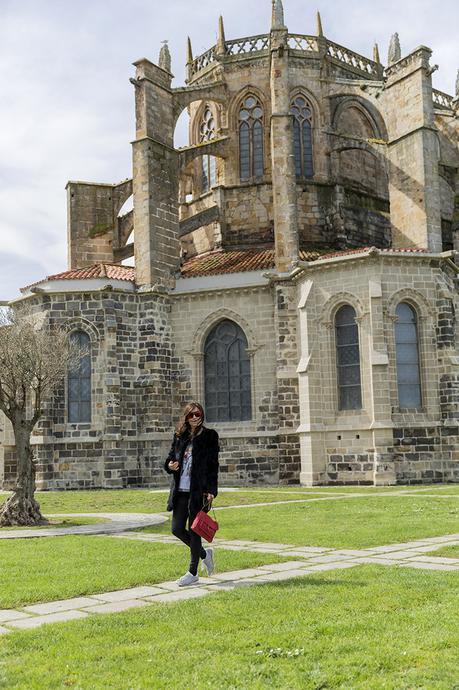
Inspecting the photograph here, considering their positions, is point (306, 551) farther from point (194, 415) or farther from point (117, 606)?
point (117, 606)

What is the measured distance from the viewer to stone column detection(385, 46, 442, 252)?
25328mm

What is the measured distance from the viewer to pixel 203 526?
738 cm

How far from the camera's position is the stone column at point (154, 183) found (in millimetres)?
26422

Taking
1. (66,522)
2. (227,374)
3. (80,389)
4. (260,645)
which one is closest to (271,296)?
(227,374)

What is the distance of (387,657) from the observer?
14.9 feet

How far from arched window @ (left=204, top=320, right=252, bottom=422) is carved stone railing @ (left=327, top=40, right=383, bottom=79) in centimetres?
1408

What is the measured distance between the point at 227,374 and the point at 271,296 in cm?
314

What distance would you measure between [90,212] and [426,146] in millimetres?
13473

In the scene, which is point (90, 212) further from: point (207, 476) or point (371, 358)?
point (207, 476)

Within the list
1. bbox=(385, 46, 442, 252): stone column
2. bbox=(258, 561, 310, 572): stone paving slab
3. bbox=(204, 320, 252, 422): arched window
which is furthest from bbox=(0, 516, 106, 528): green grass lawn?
bbox=(385, 46, 442, 252): stone column

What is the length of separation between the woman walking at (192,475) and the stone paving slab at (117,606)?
1.17 m

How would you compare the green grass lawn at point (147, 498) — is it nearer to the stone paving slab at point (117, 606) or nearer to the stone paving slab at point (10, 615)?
the stone paving slab at point (117, 606)

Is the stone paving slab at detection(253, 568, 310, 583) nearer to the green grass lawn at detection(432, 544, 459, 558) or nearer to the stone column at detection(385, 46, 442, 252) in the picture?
the green grass lawn at detection(432, 544, 459, 558)

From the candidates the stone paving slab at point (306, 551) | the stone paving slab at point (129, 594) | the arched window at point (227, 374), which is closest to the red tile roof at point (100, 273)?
the arched window at point (227, 374)
